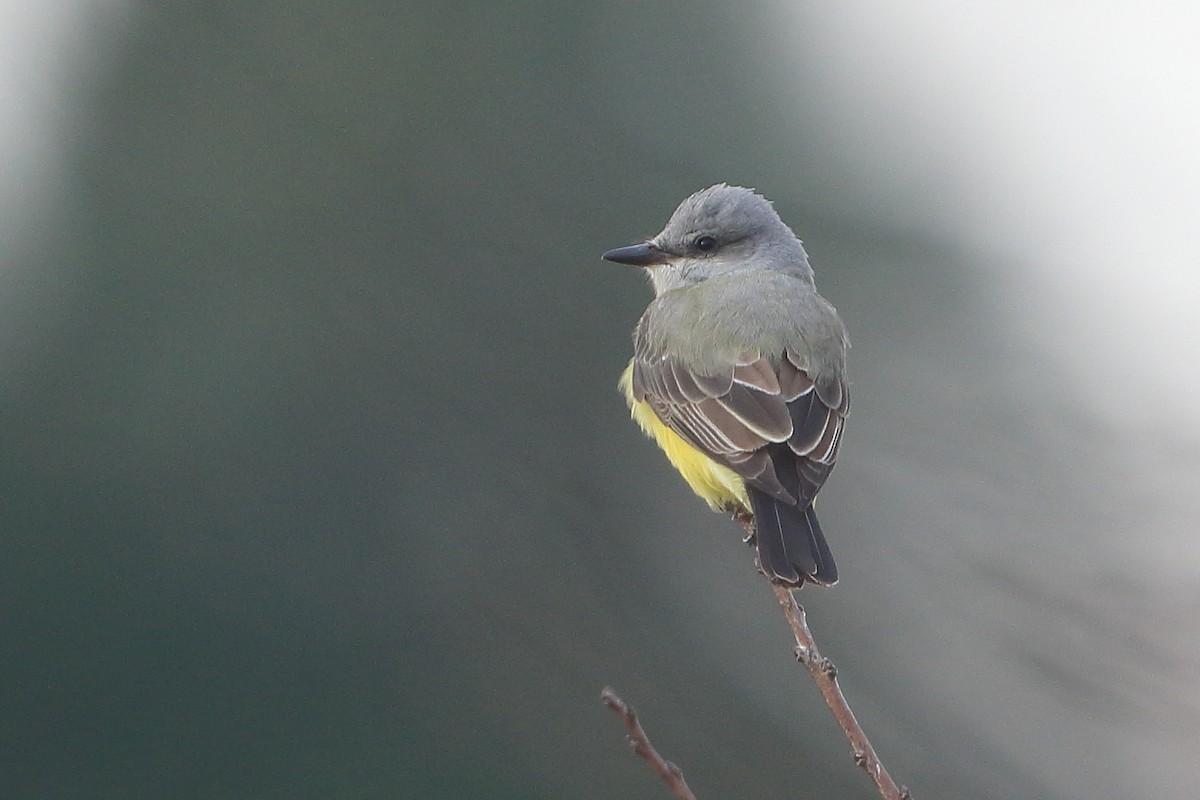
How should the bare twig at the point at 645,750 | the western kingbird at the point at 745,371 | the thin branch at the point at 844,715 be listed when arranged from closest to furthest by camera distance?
the bare twig at the point at 645,750 → the thin branch at the point at 844,715 → the western kingbird at the point at 745,371

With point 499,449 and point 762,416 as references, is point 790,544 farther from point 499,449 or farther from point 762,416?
point 499,449

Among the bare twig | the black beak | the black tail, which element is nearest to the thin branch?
the bare twig

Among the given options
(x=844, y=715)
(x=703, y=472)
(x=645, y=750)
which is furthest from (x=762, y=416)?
(x=645, y=750)

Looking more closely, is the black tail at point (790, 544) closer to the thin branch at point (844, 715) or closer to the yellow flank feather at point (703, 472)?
the yellow flank feather at point (703, 472)

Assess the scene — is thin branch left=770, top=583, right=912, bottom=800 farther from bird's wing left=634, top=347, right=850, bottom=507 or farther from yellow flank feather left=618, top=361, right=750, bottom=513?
yellow flank feather left=618, top=361, right=750, bottom=513

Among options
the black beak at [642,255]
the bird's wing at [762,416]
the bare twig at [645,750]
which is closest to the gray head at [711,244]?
the black beak at [642,255]

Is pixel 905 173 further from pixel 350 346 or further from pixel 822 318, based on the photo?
pixel 822 318
